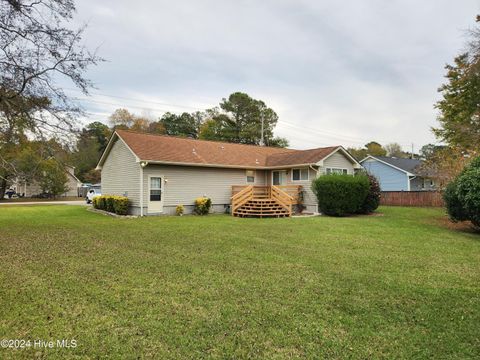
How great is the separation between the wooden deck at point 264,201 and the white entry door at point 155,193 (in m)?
3.87

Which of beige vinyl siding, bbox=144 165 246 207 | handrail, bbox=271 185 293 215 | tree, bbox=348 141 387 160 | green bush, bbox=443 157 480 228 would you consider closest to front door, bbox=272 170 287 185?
handrail, bbox=271 185 293 215

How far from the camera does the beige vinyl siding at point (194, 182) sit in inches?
679

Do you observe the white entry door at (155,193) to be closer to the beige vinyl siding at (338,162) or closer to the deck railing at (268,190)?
the deck railing at (268,190)

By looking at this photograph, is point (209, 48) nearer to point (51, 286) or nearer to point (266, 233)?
point (266, 233)

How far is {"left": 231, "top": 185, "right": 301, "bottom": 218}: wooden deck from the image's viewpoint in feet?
56.9

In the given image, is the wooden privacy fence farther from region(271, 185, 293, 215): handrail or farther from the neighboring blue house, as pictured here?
region(271, 185, 293, 215): handrail

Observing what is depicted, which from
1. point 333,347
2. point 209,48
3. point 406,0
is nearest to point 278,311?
point 333,347

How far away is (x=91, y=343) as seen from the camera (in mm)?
3430

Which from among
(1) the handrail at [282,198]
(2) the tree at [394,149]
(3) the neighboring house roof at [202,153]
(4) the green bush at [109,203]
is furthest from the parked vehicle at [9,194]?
(2) the tree at [394,149]

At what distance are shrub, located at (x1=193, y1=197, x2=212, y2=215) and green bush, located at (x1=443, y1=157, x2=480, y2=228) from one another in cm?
1099

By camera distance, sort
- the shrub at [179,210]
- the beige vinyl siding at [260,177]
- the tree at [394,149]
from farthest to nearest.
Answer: the tree at [394,149] < the beige vinyl siding at [260,177] < the shrub at [179,210]

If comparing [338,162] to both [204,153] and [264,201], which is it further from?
[204,153]

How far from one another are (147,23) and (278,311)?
12489 mm

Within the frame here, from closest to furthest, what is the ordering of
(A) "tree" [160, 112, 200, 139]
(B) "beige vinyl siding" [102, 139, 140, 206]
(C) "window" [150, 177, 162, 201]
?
(C) "window" [150, 177, 162, 201]
(B) "beige vinyl siding" [102, 139, 140, 206]
(A) "tree" [160, 112, 200, 139]
